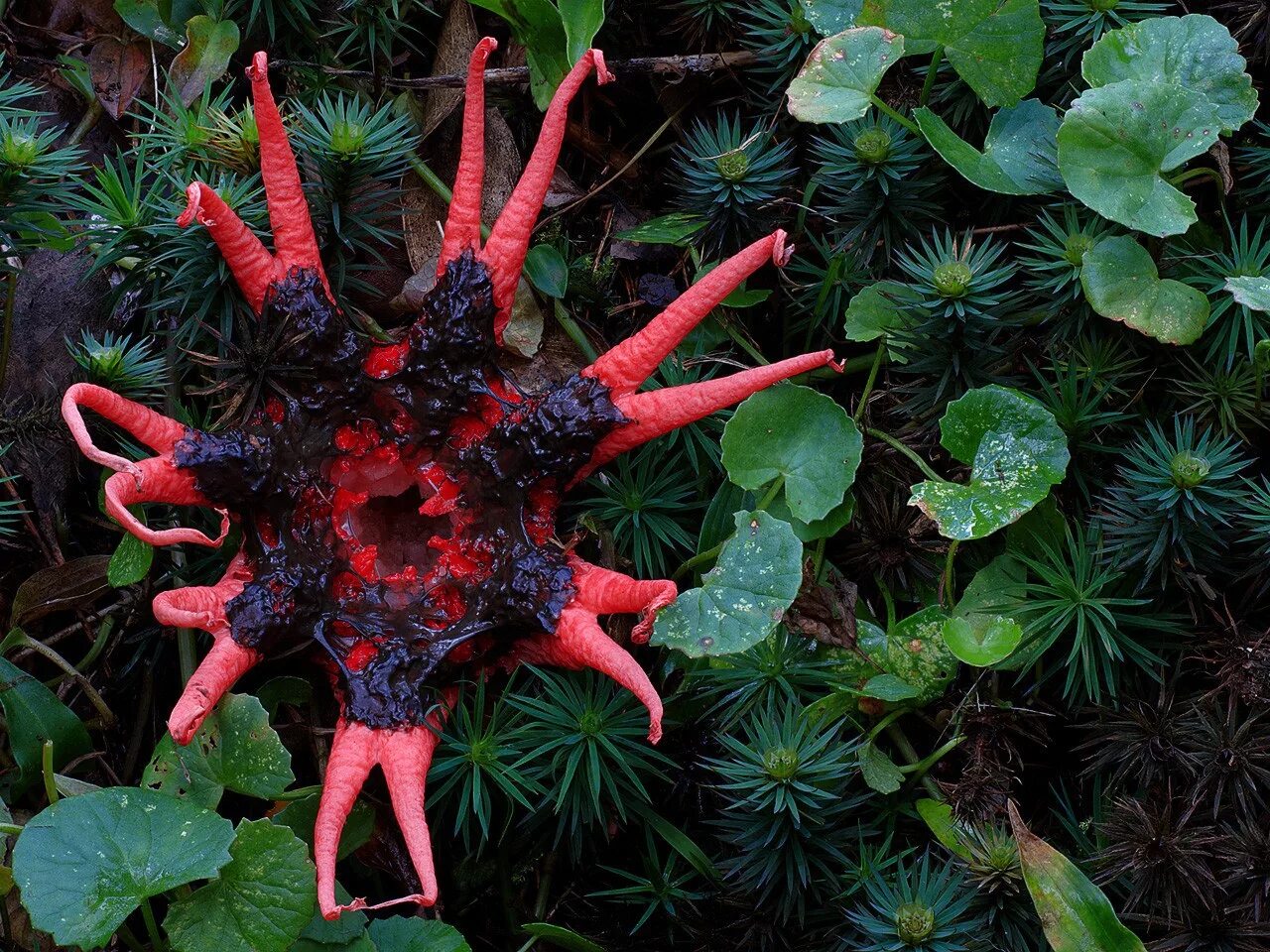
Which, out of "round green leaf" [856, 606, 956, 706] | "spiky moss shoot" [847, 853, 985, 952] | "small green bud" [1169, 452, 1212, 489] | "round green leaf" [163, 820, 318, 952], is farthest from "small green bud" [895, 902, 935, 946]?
"round green leaf" [163, 820, 318, 952]

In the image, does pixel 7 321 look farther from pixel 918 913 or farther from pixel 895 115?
pixel 918 913

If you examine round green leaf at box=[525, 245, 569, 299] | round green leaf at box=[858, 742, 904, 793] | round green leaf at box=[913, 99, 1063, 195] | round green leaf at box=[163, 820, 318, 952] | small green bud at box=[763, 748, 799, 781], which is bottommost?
round green leaf at box=[858, 742, 904, 793]

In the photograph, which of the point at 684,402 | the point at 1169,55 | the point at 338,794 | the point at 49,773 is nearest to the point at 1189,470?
the point at 1169,55

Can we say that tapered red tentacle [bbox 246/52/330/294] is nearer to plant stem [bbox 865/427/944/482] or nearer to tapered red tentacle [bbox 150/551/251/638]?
tapered red tentacle [bbox 150/551/251/638]

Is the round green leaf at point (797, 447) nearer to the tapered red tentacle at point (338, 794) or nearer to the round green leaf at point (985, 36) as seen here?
the round green leaf at point (985, 36)

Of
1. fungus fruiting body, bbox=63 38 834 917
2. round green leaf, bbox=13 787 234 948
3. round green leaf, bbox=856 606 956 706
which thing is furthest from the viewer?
round green leaf, bbox=856 606 956 706
